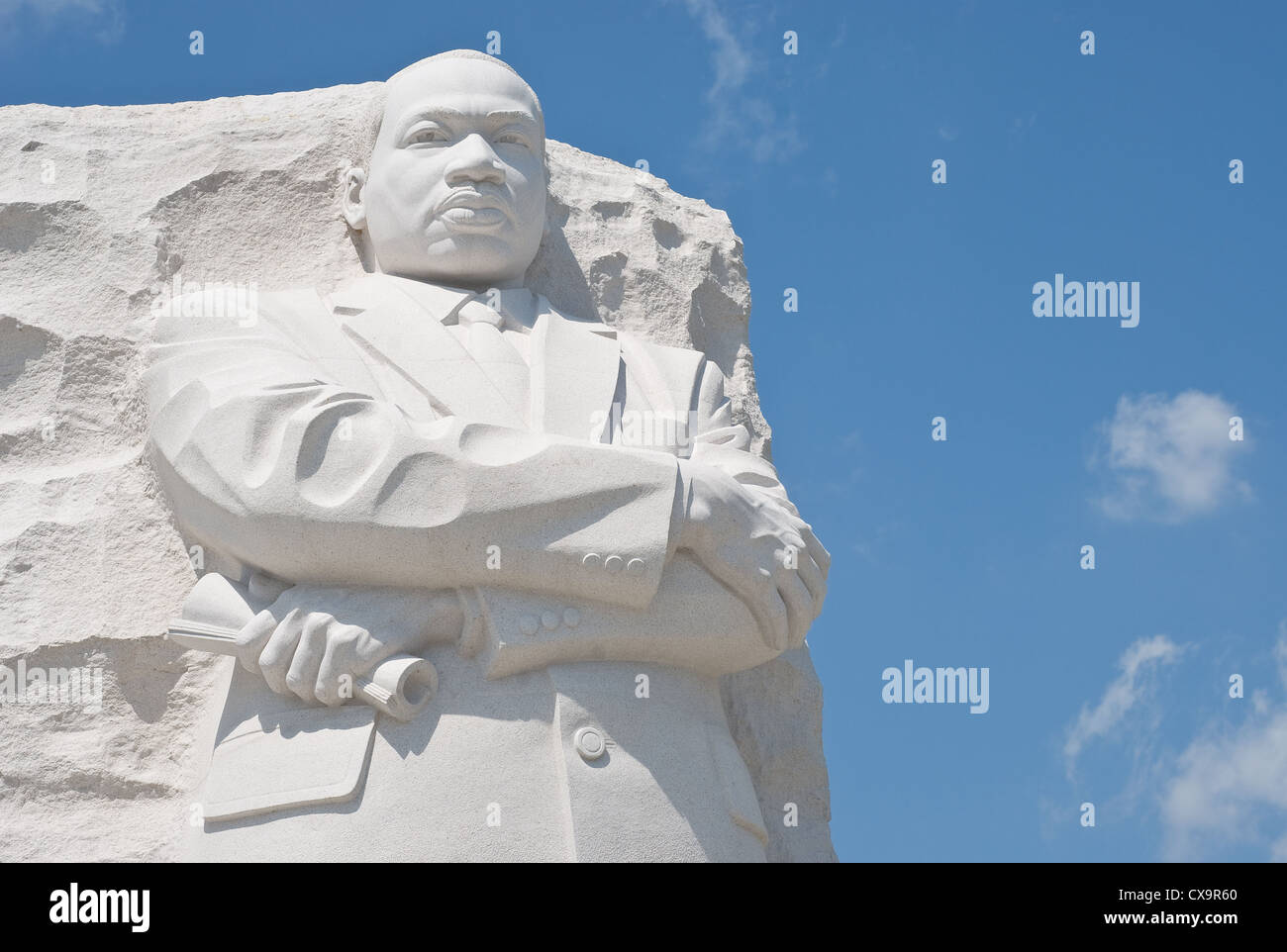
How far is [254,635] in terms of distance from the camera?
5.94m

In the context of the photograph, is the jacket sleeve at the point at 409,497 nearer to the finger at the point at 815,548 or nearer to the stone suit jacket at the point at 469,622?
the stone suit jacket at the point at 469,622

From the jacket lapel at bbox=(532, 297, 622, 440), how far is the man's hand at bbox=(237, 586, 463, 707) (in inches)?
30.4

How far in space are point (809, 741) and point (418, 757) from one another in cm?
209

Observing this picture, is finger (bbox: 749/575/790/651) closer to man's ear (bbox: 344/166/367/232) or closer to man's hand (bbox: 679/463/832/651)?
man's hand (bbox: 679/463/832/651)

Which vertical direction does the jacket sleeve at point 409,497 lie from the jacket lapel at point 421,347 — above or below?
below

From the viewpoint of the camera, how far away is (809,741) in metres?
7.54

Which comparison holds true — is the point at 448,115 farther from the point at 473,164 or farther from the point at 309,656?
the point at 309,656

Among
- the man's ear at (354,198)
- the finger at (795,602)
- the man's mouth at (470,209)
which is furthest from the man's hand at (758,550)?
the man's ear at (354,198)

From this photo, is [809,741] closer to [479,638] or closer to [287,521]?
[479,638]

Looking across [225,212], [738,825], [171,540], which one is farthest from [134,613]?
[738,825]

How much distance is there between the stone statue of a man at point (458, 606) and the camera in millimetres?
5836

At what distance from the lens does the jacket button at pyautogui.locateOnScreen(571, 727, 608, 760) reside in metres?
5.94

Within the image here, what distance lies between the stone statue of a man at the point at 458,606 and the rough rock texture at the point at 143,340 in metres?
0.50
